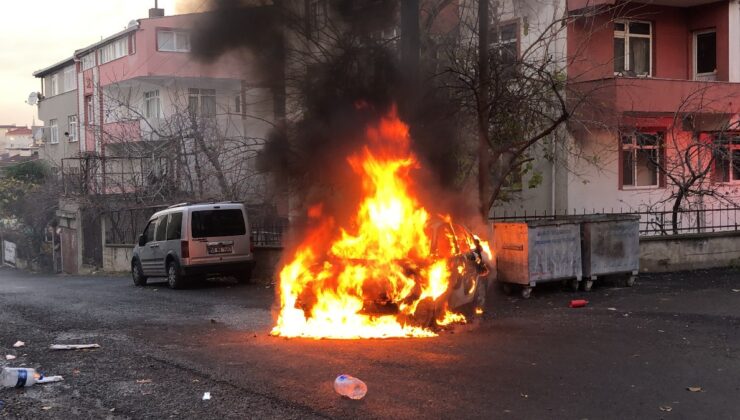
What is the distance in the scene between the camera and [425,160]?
1087cm

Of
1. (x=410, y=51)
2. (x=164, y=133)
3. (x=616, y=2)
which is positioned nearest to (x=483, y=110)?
(x=410, y=51)

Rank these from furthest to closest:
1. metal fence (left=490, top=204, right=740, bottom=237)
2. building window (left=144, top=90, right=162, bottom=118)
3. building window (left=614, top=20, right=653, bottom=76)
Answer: building window (left=144, top=90, right=162, bottom=118) → building window (left=614, top=20, right=653, bottom=76) → metal fence (left=490, top=204, right=740, bottom=237)

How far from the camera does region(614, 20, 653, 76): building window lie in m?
18.2

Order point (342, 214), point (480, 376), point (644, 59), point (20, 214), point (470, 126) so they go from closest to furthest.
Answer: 1. point (480, 376)
2. point (342, 214)
3. point (470, 126)
4. point (644, 59)
5. point (20, 214)

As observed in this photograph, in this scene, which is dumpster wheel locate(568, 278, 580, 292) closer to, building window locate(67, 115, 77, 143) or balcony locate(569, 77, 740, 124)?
balcony locate(569, 77, 740, 124)

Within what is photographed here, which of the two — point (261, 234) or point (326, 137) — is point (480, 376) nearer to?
point (326, 137)

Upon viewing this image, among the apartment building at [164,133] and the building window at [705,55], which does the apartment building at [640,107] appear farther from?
the apartment building at [164,133]

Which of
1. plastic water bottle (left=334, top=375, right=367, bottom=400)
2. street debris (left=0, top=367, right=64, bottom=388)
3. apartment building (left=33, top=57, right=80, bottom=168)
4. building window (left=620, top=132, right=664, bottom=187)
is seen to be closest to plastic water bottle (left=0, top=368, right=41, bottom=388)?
street debris (left=0, top=367, right=64, bottom=388)

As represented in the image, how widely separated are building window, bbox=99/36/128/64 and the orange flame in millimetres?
27290

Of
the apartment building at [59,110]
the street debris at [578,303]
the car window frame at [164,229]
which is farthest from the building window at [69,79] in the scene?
the street debris at [578,303]

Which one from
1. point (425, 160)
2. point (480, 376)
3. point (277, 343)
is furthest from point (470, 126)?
point (480, 376)

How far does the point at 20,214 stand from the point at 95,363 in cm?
3315

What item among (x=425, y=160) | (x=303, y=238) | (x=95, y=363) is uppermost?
(x=425, y=160)

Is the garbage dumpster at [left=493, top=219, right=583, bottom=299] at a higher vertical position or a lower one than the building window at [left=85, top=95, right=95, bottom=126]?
lower
